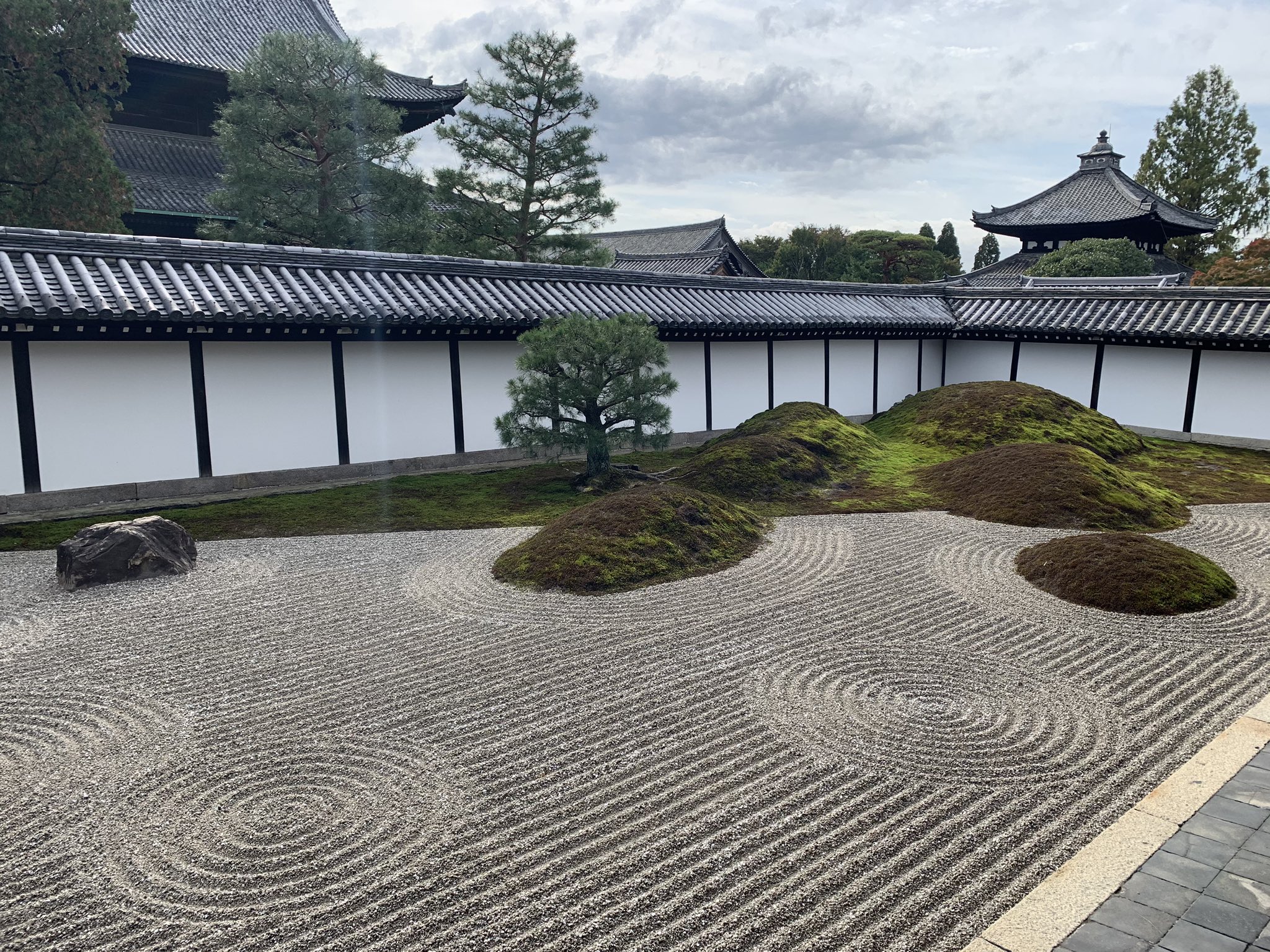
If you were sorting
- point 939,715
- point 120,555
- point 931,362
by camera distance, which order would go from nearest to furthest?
point 939,715, point 120,555, point 931,362

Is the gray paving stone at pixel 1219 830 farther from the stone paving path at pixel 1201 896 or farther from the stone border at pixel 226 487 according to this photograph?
the stone border at pixel 226 487

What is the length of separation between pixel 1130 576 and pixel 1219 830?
4470mm

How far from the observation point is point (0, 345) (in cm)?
1173

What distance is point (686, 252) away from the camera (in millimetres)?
42844

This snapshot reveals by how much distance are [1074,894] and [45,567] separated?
10.5 m

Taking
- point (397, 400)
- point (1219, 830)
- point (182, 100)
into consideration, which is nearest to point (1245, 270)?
point (397, 400)

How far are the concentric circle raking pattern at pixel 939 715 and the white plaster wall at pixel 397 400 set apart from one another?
1019 cm

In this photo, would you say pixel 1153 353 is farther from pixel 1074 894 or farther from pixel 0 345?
pixel 0 345

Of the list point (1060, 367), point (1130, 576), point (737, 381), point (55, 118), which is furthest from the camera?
point (1060, 367)

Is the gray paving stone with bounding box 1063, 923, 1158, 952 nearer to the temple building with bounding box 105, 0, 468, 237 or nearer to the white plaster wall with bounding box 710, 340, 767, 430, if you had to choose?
the white plaster wall with bounding box 710, 340, 767, 430

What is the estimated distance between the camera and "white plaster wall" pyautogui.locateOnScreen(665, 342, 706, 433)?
18.3m

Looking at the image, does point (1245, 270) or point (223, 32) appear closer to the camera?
point (223, 32)

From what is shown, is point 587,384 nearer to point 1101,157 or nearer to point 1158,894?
point 1158,894

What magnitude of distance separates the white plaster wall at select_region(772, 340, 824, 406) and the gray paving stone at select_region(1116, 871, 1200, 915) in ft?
54.2
